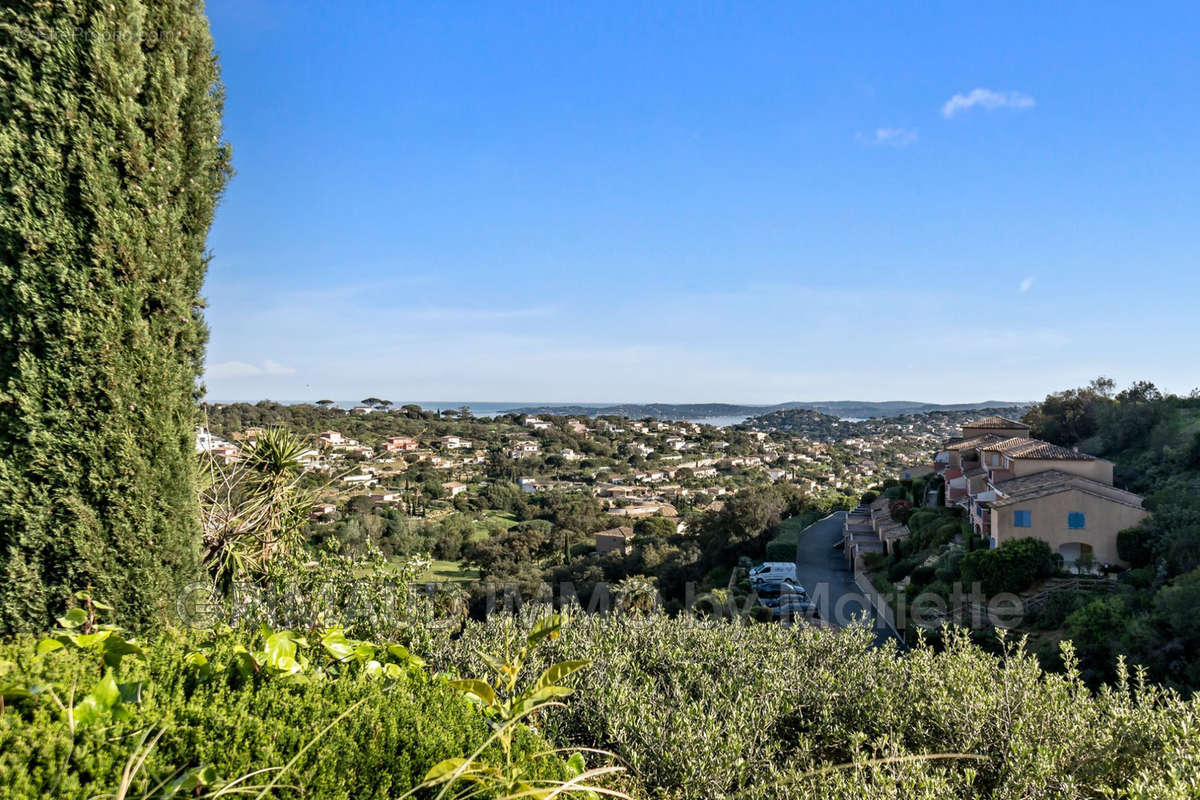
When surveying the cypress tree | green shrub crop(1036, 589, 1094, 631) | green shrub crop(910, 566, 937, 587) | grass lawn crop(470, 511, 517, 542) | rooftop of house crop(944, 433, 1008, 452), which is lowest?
grass lawn crop(470, 511, 517, 542)

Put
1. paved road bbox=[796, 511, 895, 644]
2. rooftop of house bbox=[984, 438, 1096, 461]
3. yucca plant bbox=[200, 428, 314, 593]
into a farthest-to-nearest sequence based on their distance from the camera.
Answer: rooftop of house bbox=[984, 438, 1096, 461] < paved road bbox=[796, 511, 895, 644] < yucca plant bbox=[200, 428, 314, 593]

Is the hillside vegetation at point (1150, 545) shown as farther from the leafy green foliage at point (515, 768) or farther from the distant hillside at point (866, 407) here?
the distant hillside at point (866, 407)

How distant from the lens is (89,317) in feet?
12.5

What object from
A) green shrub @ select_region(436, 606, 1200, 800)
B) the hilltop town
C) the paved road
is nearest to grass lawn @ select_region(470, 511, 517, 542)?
the hilltop town

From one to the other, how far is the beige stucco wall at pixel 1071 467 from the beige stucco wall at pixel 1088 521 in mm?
4833

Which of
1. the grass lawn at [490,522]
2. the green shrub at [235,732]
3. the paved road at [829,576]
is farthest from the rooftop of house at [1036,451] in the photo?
the green shrub at [235,732]

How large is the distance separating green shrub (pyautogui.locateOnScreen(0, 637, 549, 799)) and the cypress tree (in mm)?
1756

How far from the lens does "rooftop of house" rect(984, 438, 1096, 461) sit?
75.3 ft

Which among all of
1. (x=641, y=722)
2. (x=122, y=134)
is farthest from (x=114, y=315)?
(x=641, y=722)

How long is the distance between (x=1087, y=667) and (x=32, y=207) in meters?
15.9

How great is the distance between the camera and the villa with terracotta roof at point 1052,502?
18.0 m

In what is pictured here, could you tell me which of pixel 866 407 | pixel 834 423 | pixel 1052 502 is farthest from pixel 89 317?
pixel 866 407

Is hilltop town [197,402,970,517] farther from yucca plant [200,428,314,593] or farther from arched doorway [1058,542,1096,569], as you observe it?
arched doorway [1058,542,1096,569]

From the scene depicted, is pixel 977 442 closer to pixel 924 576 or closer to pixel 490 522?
pixel 924 576
